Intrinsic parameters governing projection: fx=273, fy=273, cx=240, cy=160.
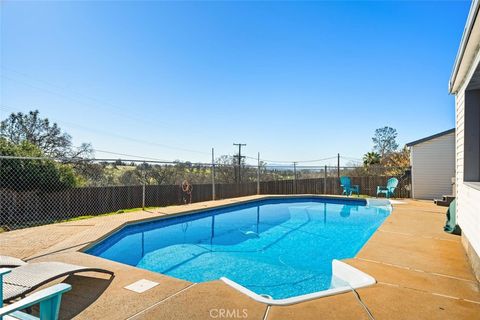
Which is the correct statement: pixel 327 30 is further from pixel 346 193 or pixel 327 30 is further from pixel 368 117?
pixel 368 117

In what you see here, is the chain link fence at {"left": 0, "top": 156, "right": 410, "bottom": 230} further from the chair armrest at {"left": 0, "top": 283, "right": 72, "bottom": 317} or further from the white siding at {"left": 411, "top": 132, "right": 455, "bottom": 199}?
→ the chair armrest at {"left": 0, "top": 283, "right": 72, "bottom": 317}

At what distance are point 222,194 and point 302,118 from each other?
6.41 m

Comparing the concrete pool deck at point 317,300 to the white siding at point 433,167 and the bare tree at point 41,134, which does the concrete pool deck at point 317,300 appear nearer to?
the white siding at point 433,167

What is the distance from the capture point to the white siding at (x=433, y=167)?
379 inches

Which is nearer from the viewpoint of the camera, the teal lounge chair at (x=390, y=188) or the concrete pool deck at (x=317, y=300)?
the concrete pool deck at (x=317, y=300)

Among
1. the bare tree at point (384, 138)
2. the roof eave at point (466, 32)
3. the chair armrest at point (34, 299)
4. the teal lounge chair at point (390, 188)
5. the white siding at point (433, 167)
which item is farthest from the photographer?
the bare tree at point (384, 138)

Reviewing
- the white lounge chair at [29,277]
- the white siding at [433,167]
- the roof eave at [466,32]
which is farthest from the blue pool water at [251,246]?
the white siding at [433,167]

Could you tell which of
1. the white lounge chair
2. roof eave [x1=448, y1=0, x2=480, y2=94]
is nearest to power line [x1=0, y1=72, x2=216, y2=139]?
the white lounge chair

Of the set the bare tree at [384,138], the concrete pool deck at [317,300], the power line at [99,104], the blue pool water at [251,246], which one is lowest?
the blue pool water at [251,246]

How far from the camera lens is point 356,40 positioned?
7.44 m

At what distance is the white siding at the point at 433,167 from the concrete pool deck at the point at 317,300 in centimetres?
722

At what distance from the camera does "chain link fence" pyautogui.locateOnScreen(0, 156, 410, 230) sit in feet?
21.6

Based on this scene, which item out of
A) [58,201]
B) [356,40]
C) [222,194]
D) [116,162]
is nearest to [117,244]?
[116,162]

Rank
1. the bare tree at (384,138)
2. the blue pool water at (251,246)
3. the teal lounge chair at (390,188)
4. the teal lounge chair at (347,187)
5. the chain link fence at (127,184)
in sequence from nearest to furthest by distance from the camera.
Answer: the blue pool water at (251,246) → the chain link fence at (127,184) → the teal lounge chair at (390,188) → the teal lounge chair at (347,187) → the bare tree at (384,138)
